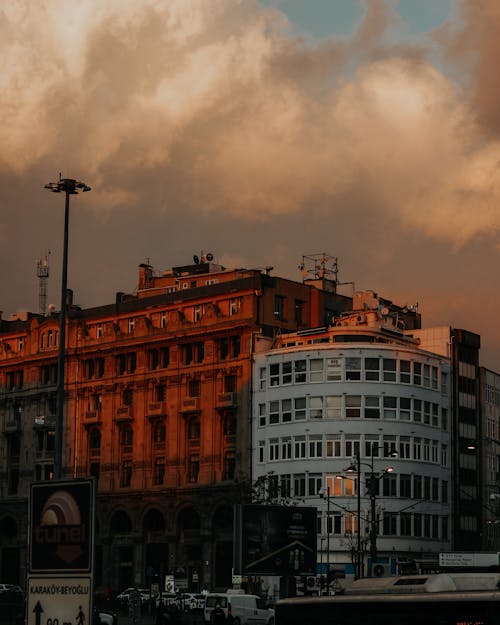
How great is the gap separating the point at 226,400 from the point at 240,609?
39.5m

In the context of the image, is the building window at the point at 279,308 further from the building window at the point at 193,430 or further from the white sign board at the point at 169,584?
the white sign board at the point at 169,584

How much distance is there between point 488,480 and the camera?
12369cm

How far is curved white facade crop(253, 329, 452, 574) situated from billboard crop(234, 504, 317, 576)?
178 ft

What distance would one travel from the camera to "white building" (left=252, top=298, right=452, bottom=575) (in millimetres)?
111125

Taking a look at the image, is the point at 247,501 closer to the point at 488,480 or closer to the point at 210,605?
the point at 488,480

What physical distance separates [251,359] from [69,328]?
24.7 m

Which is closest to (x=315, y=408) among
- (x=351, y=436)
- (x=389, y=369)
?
(x=351, y=436)

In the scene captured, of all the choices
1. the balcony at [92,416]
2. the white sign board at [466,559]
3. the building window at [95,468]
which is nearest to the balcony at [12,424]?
the balcony at [92,416]

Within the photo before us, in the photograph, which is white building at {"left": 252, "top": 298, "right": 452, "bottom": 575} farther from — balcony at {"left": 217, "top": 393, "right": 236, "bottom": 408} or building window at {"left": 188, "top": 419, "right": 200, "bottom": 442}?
building window at {"left": 188, "top": 419, "right": 200, "bottom": 442}

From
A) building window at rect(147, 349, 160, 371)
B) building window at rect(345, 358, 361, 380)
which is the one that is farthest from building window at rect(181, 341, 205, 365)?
building window at rect(345, 358, 361, 380)

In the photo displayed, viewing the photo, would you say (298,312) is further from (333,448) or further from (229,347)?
(333,448)

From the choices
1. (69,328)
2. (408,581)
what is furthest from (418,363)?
(408,581)

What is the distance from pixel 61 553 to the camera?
22656 mm

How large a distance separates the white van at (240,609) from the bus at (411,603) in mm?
51652
